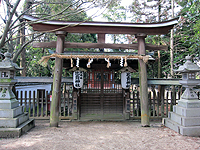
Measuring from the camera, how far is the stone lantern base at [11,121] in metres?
5.00

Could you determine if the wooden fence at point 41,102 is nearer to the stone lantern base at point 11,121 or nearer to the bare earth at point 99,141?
the stone lantern base at point 11,121

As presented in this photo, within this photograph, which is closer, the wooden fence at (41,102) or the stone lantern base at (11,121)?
the stone lantern base at (11,121)

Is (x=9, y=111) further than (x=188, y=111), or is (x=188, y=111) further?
(x=188, y=111)

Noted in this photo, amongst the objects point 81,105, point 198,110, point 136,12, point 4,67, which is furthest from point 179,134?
point 136,12

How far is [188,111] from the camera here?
18.2 ft

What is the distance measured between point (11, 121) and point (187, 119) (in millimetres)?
6473

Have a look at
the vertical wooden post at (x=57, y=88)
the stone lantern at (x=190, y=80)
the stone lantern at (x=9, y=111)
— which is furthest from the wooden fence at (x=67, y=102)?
the stone lantern at (x=190, y=80)

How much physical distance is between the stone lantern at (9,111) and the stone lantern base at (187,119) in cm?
594

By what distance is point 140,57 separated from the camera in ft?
21.7

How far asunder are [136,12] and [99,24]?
9.60 metres

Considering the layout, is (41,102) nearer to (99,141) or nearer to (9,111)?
(9,111)

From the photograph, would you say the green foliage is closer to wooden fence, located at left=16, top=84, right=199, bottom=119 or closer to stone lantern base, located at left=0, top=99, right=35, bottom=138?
wooden fence, located at left=16, top=84, right=199, bottom=119

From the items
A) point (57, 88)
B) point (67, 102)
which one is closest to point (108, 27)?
point (57, 88)

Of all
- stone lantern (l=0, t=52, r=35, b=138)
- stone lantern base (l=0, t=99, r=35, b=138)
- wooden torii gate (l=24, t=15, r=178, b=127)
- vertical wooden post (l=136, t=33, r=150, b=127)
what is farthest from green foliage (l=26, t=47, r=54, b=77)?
vertical wooden post (l=136, t=33, r=150, b=127)
